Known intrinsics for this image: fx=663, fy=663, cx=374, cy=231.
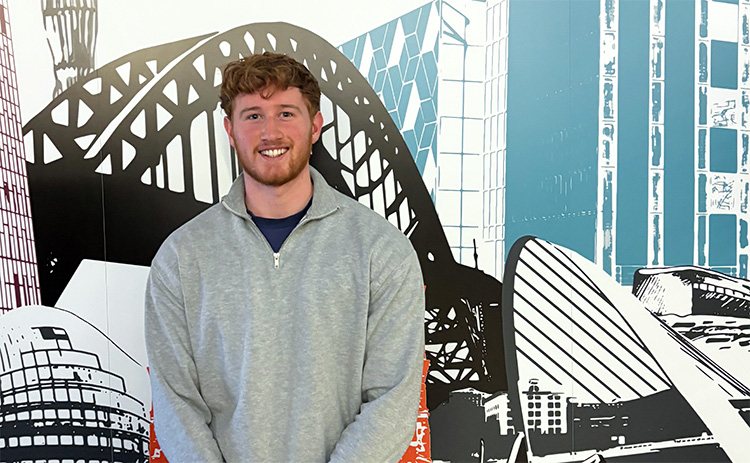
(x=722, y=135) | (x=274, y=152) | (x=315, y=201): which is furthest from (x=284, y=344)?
(x=722, y=135)

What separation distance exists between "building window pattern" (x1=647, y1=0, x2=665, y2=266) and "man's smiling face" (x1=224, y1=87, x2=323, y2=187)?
131cm

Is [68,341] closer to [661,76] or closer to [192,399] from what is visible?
[192,399]

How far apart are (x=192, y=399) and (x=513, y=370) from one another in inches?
42.8

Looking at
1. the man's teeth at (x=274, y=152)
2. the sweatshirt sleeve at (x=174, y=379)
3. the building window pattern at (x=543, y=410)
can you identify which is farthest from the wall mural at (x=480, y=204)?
the man's teeth at (x=274, y=152)

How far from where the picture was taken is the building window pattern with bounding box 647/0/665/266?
7.75 ft

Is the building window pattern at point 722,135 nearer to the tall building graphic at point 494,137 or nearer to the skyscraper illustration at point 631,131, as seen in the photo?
the skyscraper illustration at point 631,131

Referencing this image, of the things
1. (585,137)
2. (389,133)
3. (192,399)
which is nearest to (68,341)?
(192,399)

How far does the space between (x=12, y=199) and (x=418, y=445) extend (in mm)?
1431

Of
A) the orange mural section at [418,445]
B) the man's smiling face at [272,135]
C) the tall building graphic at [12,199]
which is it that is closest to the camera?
the man's smiling face at [272,135]

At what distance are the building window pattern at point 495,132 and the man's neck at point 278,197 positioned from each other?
0.72 m

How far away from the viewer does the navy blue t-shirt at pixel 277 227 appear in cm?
176

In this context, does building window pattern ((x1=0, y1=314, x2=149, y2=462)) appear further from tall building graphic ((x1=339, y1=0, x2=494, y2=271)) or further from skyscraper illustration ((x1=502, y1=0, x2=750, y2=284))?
skyscraper illustration ((x1=502, y1=0, x2=750, y2=284))

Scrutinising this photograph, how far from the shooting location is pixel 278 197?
1773 mm

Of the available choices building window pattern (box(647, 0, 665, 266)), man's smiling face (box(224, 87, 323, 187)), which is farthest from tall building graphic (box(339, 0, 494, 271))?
building window pattern (box(647, 0, 665, 266))
